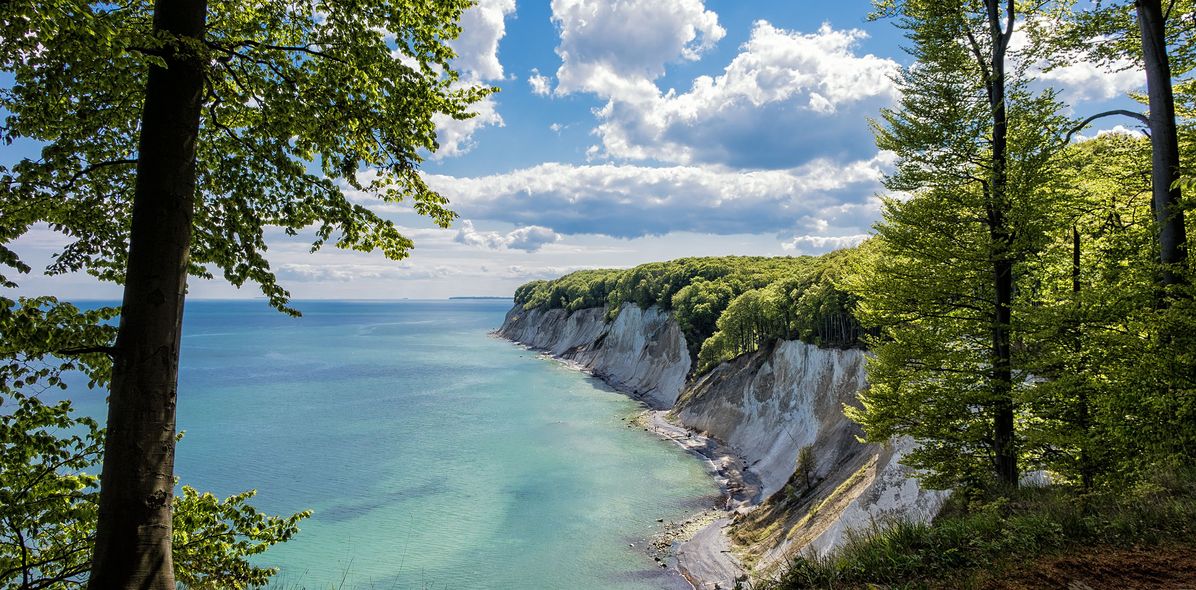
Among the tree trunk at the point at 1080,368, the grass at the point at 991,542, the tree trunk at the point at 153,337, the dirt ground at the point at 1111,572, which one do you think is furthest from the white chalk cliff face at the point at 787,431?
the tree trunk at the point at 153,337

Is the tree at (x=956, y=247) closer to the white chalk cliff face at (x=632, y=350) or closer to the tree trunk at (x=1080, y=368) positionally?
the tree trunk at (x=1080, y=368)

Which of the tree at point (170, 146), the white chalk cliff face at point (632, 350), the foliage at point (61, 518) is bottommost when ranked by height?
the white chalk cliff face at point (632, 350)

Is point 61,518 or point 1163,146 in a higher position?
point 1163,146

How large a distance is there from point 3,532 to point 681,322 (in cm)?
7252

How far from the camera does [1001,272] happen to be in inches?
620

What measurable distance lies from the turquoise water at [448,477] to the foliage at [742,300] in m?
14.5

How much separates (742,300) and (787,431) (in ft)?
61.8

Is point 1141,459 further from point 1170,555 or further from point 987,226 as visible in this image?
point 987,226

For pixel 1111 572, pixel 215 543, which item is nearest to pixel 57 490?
pixel 215 543

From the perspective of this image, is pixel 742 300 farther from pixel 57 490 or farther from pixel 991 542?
pixel 57 490

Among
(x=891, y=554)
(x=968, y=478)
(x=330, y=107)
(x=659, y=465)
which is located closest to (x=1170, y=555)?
(x=891, y=554)

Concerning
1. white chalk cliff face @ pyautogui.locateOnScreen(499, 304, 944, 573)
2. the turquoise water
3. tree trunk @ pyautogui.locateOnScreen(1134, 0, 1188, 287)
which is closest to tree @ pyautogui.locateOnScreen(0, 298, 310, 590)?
the turquoise water

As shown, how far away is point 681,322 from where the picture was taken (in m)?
76.9

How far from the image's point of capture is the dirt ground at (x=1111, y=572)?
6.66 metres
